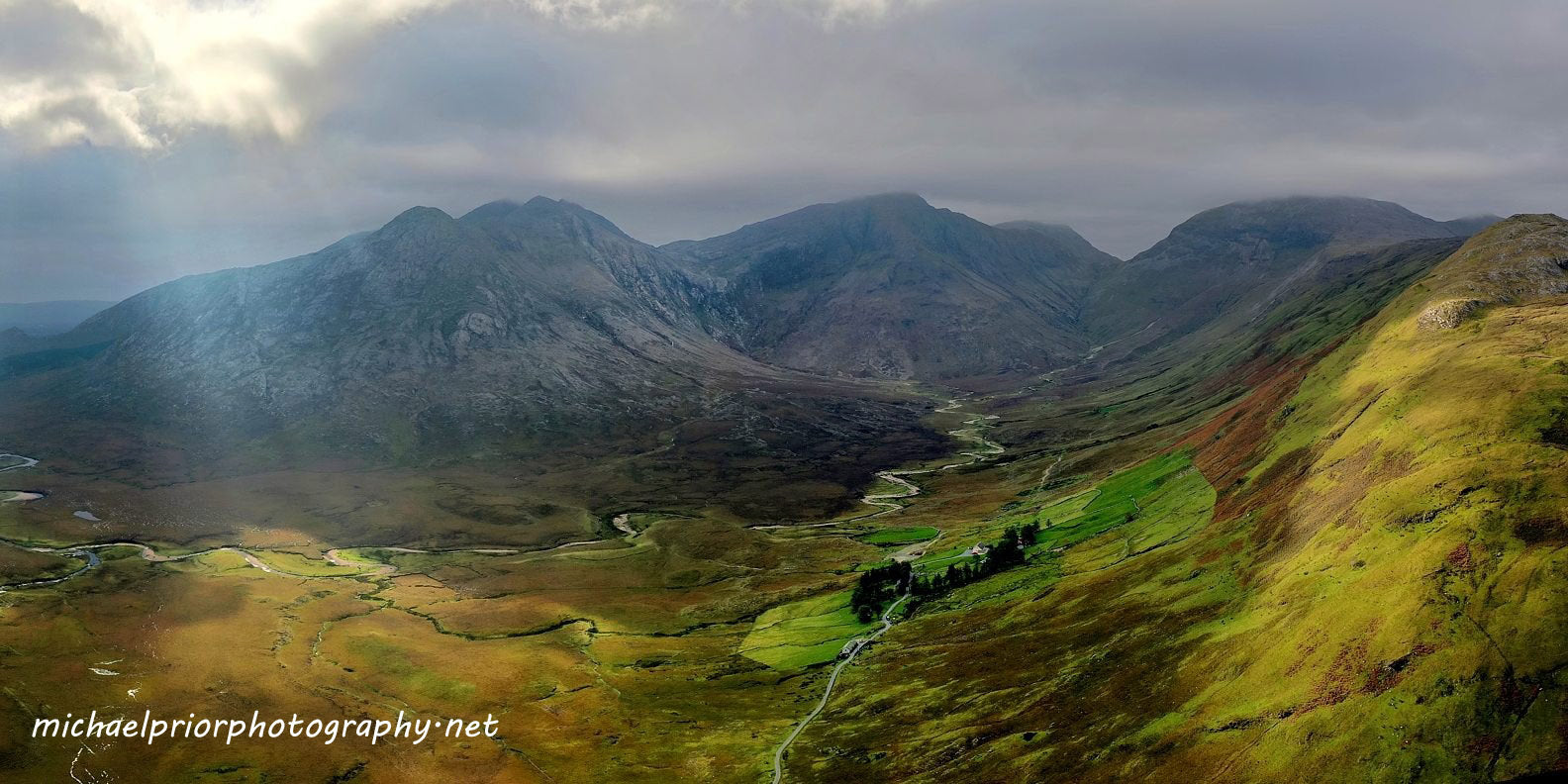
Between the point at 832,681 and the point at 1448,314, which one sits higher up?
the point at 1448,314

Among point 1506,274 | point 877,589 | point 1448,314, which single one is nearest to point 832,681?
point 877,589

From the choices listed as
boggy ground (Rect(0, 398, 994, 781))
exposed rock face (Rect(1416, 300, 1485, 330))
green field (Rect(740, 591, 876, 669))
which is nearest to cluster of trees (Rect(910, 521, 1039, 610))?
green field (Rect(740, 591, 876, 669))

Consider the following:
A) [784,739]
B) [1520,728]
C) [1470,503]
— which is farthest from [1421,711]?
[784,739]

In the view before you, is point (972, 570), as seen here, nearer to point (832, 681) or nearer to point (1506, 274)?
point (832, 681)

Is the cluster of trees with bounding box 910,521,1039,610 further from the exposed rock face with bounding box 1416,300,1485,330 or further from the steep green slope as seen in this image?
the exposed rock face with bounding box 1416,300,1485,330

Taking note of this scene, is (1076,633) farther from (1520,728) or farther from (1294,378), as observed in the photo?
(1294,378)

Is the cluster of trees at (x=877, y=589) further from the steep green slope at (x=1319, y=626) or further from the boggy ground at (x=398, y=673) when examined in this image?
the steep green slope at (x=1319, y=626)
